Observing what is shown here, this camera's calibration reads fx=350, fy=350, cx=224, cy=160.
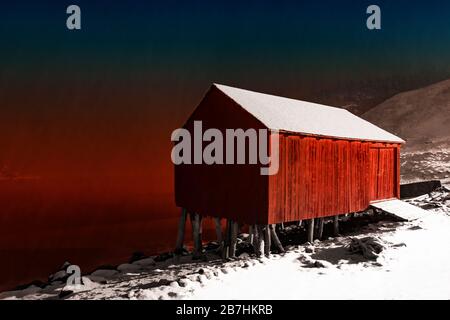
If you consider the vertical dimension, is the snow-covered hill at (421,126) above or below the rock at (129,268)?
above

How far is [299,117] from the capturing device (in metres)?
15.7

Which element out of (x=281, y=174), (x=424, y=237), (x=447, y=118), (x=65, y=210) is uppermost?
(x=447, y=118)

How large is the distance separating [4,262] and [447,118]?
77.8m

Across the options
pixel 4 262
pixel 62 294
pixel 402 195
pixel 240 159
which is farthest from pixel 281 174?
pixel 4 262

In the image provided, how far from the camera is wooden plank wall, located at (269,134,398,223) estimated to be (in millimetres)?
13180

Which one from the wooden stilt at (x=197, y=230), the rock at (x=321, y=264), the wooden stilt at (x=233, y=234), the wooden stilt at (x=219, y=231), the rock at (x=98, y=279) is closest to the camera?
the rock at (x=321, y=264)

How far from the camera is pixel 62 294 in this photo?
12.2 m

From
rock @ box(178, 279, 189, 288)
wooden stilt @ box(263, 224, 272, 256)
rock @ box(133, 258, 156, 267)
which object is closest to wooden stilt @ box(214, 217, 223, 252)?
rock @ box(133, 258, 156, 267)

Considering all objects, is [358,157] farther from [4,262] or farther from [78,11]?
[4,262]

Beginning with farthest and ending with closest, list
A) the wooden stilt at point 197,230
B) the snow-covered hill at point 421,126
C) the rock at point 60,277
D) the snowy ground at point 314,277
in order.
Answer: the snow-covered hill at point 421,126 → the wooden stilt at point 197,230 → the rock at point 60,277 → the snowy ground at point 314,277

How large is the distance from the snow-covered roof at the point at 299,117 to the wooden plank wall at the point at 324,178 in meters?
0.43

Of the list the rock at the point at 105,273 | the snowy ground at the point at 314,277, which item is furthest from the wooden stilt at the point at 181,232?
the rock at the point at 105,273

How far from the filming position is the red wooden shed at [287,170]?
13.1 meters

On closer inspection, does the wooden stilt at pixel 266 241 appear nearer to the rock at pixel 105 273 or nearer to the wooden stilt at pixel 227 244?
the wooden stilt at pixel 227 244
